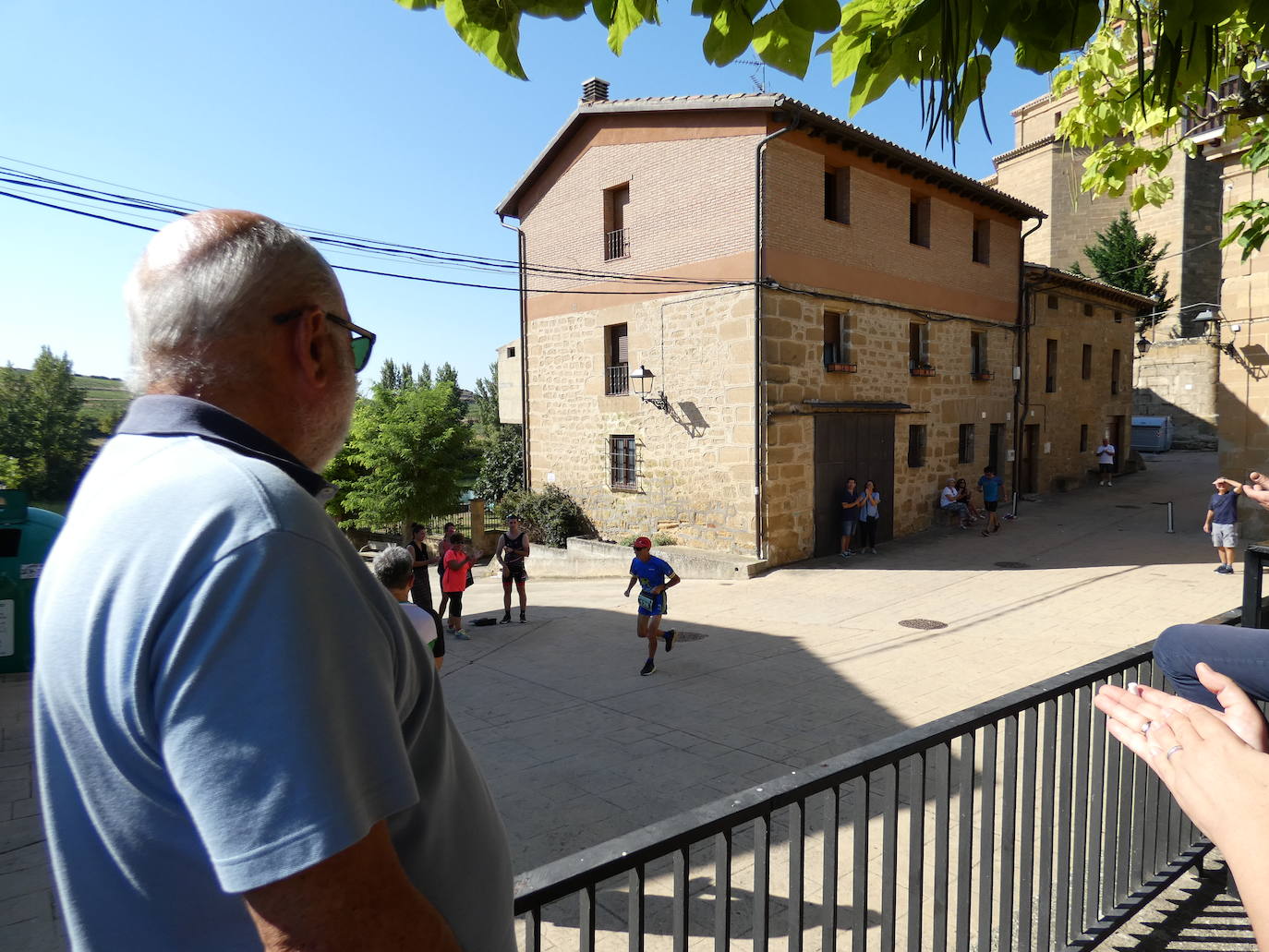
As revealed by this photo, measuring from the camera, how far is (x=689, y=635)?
9.87m

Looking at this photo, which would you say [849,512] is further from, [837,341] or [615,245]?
[615,245]

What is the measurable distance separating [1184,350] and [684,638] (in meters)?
32.4

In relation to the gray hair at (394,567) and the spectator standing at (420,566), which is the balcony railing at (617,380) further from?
the gray hair at (394,567)

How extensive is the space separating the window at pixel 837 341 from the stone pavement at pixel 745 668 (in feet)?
12.7

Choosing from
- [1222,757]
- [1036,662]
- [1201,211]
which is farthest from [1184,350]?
[1222,757]

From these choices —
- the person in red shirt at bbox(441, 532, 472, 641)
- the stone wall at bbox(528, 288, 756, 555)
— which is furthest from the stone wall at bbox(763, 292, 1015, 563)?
the person in red shirt at bbox(441, 532, 472, 641)

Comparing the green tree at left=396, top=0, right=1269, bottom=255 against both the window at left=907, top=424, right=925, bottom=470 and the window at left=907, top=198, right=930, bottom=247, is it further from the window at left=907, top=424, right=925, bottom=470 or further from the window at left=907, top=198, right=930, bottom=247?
the window at left=907, top=198, right=930, bottom=247

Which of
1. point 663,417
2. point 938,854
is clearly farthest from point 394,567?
point 663,417

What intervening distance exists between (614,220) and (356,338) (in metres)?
16.3

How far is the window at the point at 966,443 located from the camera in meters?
18.5

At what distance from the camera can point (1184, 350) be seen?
32188 millimetres

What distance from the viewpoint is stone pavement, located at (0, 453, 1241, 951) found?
5031mm

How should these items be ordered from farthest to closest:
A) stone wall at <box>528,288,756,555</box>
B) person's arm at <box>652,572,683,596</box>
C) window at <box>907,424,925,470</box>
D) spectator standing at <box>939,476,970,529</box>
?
spectator standing at <box>939,476,970,529</box> < window at <box>907,424,925,470</box> < stone wall at <box>528,288,756,555</box> < person's arm at <box>652,572,683,596</box>

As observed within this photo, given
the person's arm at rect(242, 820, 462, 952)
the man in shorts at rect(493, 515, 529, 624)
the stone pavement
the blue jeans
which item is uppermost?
the person's arm at rect(242, 820, 462, 952)
